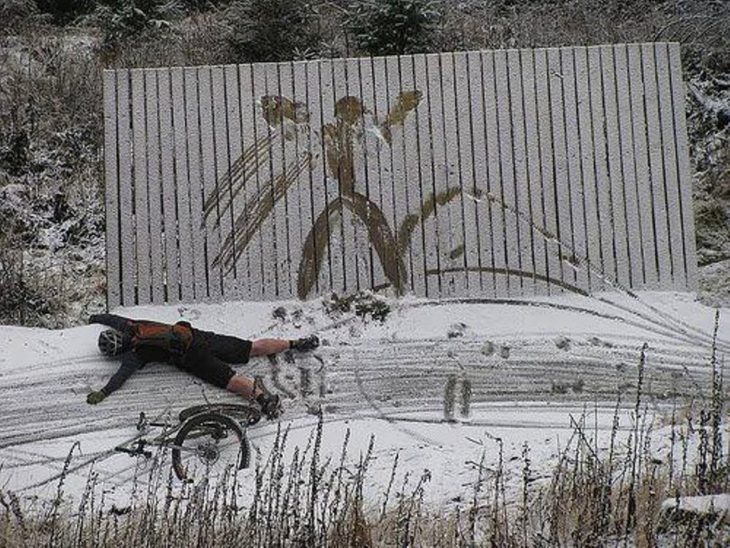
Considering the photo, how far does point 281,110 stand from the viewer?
751cm

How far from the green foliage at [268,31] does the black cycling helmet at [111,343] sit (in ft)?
14.9

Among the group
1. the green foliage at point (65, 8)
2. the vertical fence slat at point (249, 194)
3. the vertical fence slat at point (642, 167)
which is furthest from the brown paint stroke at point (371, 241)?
the green foliage at point (65, 8)

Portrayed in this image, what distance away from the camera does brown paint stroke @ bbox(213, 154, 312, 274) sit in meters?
7.23

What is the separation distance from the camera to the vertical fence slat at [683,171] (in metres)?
7.21

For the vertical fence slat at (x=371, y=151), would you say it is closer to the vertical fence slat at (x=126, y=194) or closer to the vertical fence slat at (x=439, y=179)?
the vertical fence slat at (x=439, y=179)

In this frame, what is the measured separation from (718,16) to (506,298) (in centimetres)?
598

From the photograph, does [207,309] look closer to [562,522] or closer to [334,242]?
[334,242]

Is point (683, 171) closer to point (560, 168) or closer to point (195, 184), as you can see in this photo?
point (560, 168)

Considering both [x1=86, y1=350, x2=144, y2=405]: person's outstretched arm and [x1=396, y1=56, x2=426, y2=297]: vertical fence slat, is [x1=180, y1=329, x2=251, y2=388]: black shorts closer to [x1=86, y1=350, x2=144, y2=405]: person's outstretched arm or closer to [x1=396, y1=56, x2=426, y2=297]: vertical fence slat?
[x1=86, y1=350, x2=144, y2=405]: person's outstretched arm

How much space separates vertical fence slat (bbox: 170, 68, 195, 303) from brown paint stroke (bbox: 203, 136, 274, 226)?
187mm

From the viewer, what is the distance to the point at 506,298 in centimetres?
715

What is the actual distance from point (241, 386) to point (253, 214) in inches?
66.8

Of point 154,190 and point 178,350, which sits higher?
point 154,190

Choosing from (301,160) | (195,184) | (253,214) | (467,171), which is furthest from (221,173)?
(467,171)
